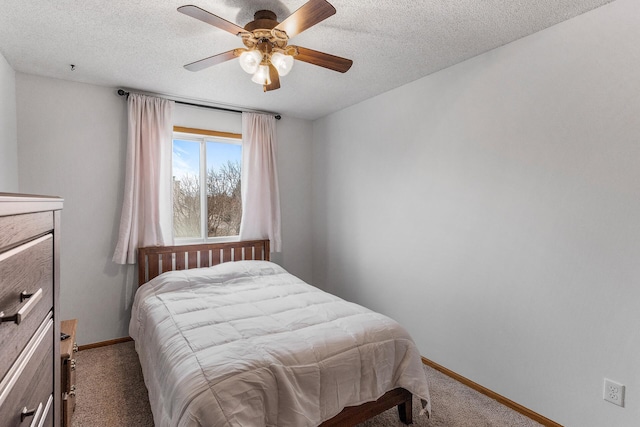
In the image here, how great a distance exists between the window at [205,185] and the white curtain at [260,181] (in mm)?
168

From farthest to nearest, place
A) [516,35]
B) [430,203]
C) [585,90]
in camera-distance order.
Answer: [430,203], [516,35], [585,90]

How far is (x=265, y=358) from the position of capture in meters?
1.71

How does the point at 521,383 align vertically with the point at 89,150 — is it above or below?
below

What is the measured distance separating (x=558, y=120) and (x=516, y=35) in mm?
642

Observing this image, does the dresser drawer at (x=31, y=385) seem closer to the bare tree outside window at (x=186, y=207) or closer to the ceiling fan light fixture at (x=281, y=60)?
the ceiling fan light fixture at (x=281, y=60)

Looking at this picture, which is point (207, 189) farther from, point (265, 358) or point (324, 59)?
point (265, 358)

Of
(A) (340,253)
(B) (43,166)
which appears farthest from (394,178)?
(B) (43,166)

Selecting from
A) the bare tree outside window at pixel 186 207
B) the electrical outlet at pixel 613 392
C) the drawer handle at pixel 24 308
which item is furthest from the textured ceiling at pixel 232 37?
the electrical outlet at pixel 613 392

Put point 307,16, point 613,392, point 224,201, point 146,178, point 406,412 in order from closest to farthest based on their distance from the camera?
point 307,16 < point 613,392 < point 406,412 < point 146,178 < point 224,201

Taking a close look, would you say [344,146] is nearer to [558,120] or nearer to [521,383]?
[558,120]

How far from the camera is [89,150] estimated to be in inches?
124

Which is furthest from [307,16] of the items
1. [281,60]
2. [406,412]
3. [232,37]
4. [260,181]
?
[260,181]

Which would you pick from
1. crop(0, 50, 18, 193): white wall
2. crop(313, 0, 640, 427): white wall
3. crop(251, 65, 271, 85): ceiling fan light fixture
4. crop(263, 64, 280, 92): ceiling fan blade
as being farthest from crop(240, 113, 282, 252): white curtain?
crop(0, 50, 18, 193): white wall

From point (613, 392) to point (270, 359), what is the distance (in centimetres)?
191
